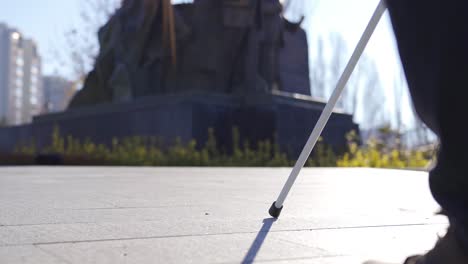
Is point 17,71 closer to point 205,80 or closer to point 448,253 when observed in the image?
point 205,80

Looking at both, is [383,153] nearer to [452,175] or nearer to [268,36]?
[268,36]

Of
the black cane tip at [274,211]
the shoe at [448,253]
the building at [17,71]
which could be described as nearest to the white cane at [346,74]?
the black cane tip at [274,211]

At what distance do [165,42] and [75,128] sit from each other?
271 cm

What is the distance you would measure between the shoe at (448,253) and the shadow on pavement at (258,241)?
493 millimetres

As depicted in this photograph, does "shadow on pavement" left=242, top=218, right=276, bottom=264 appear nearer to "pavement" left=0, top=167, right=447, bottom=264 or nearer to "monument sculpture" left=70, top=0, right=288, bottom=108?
"pavement" left=0, top=167, right=447, bottom=264

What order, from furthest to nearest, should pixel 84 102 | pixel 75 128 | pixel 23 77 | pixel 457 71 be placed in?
pixel 23 77
pixel 84 102
pixel 75 128
pixel 457 71

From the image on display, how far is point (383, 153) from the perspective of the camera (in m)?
12.5

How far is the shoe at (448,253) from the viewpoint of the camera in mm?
1541

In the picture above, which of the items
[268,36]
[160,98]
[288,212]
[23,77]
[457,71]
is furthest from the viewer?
[23,77]

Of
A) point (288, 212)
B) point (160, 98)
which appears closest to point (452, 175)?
point (288, 212)

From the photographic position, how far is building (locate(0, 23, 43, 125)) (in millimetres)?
105125

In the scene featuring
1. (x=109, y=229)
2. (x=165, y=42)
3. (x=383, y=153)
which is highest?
(x=165, y=42)

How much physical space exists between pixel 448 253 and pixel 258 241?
766mm

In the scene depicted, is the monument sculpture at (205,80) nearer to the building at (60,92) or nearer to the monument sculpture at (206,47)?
the monument sculpture at (206,47)
